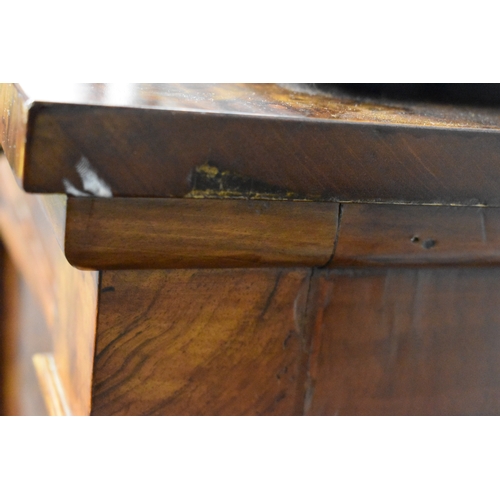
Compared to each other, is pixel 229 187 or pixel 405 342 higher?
pixel 229 187

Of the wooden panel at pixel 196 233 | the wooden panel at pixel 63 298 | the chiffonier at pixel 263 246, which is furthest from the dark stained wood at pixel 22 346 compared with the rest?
the wooden panel at pixel 196 233

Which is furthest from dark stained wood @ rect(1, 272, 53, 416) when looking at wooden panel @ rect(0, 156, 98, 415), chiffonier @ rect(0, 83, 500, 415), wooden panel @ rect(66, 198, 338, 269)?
wooden panel @ rect(66, 198, 338, 269)

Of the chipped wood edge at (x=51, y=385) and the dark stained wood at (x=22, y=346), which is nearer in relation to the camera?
the chipped wood edge at (x=51, y=385)

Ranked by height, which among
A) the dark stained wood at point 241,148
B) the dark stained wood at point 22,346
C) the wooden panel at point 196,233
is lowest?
the dark stained wood at point 22,346

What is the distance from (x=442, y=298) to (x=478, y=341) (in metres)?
0.05

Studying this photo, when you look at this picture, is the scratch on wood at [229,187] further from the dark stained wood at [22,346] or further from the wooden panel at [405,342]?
A: the dark stained wood at [22,346]

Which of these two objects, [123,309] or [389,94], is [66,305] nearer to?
[123,309]

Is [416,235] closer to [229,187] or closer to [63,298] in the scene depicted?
[229,187]

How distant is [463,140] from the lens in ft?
1.38

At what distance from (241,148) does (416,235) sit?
0.47ft

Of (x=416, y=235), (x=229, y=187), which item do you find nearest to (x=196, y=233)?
(x=229, y=187)

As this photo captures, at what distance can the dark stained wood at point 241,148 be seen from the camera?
362mm

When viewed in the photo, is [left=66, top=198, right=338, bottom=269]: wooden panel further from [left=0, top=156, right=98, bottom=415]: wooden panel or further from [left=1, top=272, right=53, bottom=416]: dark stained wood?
[left=1, top=272, right=53, bottom=416]: dark stained wood

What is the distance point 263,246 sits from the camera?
43cm
